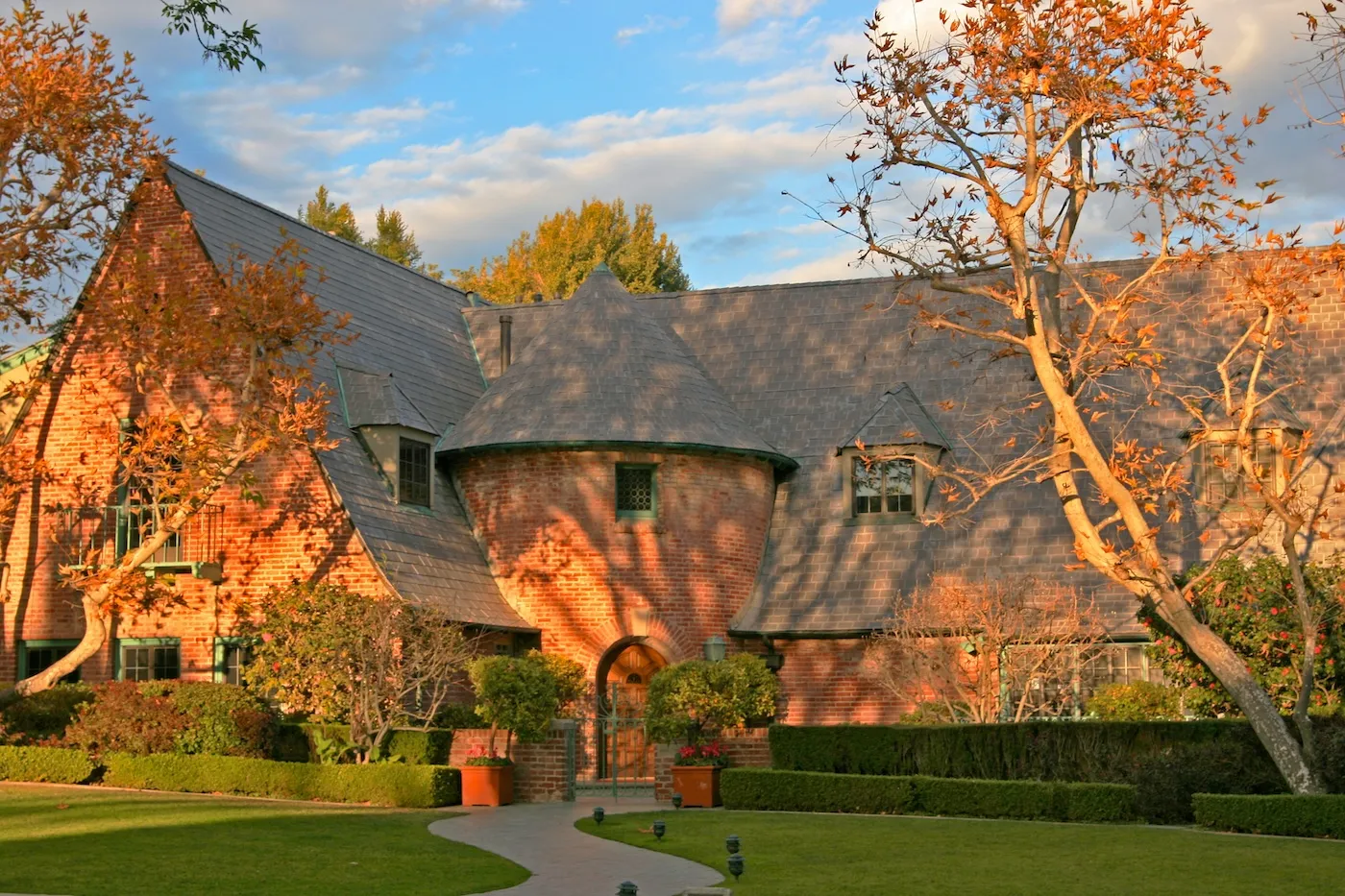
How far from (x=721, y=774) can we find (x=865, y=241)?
305 inches

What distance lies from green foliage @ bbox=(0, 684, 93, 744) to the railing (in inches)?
91.2

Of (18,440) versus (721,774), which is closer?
(721,774)

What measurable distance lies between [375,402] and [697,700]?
8372mm

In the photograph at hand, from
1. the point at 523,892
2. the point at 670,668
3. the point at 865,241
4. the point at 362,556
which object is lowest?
the point at 523,892

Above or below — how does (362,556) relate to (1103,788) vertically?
above

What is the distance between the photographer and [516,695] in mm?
24281

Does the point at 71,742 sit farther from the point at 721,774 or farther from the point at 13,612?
the point at 721,774

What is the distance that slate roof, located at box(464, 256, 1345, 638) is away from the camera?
28.7m

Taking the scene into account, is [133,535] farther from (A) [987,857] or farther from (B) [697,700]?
(A) [987,857]

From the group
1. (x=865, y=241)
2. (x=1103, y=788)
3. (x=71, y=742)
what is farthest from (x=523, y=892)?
(x=71, y=742)

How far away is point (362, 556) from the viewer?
26594mm

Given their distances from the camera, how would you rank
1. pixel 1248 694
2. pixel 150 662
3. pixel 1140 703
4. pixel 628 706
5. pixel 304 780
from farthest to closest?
1. pixel 628 706
2. pixel 150 662
3. pixel 1140 703
4. pixel 304 780
5. pixel 1248 694

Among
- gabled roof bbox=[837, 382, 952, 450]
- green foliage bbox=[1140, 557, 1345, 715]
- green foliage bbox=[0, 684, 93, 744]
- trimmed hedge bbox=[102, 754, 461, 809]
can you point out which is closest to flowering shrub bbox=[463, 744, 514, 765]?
trimmed hedge bbox=[102, 754, 461, 809]

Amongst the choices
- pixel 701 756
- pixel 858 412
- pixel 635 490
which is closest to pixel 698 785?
pixel 701 756
